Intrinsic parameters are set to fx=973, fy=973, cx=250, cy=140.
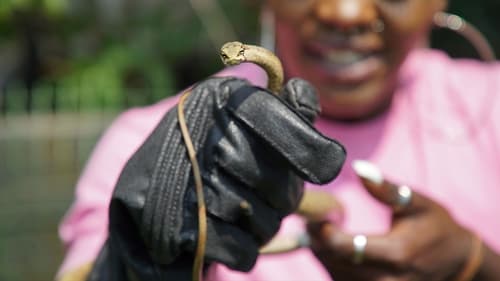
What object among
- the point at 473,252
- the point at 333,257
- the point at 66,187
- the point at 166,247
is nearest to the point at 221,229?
the point at 166,247

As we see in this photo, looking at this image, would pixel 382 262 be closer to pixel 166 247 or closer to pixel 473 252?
pixel 473 252

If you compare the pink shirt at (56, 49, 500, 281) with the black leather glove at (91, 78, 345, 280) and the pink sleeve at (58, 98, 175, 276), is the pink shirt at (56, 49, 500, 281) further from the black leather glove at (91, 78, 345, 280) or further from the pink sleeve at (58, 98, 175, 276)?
the black leather glove at (91, 78, 345, 280)

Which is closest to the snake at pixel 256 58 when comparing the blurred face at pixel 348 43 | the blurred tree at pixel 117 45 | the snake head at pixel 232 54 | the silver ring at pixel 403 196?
the snake head at pixel 232 54

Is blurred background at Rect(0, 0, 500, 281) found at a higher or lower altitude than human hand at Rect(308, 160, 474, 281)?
lower

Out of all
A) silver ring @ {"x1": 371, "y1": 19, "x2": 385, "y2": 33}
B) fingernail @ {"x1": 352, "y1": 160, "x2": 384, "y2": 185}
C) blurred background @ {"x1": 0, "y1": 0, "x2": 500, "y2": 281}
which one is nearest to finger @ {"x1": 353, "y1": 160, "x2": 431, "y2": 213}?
fingernail @ {"x1": 352, "y1": 160, "x2": 384, "y2": 185}

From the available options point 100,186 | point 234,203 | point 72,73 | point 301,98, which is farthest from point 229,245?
point 72,73

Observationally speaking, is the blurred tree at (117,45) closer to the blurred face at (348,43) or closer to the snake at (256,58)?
the blurred face at (348,43)
